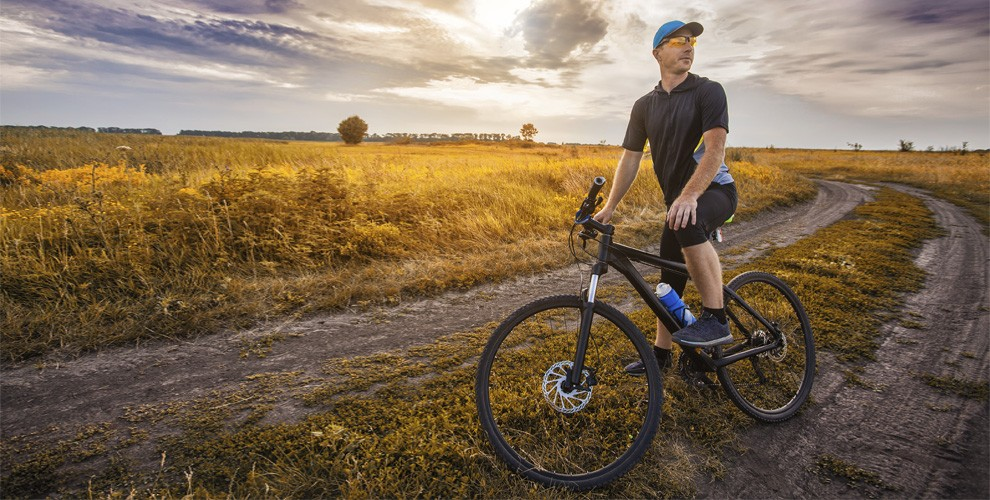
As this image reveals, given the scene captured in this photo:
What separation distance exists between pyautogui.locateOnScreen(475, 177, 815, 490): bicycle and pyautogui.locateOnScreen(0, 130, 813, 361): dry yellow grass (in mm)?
2663

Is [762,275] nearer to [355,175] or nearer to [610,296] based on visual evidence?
[610,296]

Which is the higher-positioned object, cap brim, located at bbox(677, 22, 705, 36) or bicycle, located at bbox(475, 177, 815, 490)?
cap brim, located at bbox(677, 22, 705, 36)

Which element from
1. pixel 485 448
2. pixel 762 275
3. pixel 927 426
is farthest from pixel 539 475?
pixel 927 426

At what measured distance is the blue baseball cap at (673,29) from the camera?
8.77 feet

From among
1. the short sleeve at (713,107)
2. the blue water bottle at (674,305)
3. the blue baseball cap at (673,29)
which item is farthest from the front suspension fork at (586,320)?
the blue baseball cap at (673,29)

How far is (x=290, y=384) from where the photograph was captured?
134 inches

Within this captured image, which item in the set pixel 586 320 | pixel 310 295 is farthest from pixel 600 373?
pixel 310 295

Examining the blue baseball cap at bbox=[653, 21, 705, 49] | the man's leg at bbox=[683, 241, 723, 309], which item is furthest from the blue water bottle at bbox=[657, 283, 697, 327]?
the blue baseball cap at bbox=[653, 21, 705, 49]

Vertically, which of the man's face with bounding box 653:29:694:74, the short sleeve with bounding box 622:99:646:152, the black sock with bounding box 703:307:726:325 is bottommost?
the black sock with bounding box 703:307:726:325

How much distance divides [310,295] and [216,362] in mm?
1465

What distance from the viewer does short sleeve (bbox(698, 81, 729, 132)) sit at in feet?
8.31

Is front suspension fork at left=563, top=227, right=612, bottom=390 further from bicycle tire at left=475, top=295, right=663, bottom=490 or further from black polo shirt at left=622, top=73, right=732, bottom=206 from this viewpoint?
black polo shirt at left=622, top=73, right=732, bottom=206

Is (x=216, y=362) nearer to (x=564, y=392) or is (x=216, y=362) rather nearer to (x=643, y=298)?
(x=564, y=392)

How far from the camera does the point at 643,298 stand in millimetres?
2910
